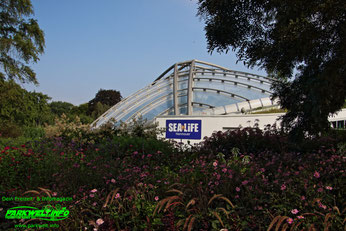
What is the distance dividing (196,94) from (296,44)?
15.9 meters

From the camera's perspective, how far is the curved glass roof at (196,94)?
770 inches

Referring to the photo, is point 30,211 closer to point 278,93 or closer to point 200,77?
point 278,93

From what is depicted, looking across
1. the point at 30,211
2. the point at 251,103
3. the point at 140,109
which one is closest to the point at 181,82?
the point at 140,109

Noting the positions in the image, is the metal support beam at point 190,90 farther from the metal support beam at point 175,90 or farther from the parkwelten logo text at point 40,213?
the parkwelten logo text at point 40,213

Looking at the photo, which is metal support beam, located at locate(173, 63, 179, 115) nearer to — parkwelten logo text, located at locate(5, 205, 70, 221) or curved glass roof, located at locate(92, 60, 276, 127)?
curved glass roof, located at locate(92, 60, 276, 127)

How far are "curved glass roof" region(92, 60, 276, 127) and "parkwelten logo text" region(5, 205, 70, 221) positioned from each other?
16044 mm

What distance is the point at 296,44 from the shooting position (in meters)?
5.02

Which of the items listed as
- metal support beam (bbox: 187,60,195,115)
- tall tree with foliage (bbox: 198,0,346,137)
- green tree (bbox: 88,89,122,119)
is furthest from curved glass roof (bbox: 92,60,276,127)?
green tree (bbox: 88,89,122,119)

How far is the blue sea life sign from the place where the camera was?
17.0m

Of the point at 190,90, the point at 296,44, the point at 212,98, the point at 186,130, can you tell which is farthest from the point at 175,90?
the point at 296,44

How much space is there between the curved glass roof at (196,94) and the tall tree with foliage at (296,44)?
12.5 meters

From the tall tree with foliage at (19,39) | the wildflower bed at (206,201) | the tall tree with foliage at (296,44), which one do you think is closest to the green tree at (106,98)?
the tall tree with foliage at (19,39)

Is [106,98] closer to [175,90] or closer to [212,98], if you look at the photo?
[175,90]

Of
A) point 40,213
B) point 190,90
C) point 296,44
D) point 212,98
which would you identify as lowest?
point 40,213
